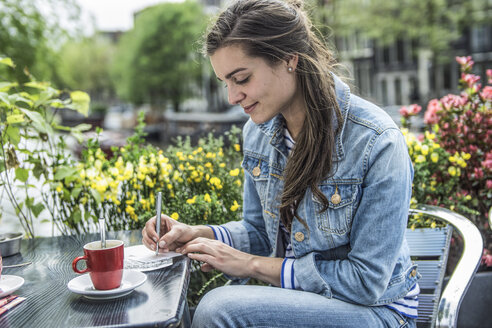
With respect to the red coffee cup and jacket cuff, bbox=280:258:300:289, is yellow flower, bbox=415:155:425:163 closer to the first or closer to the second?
jacket cuff, bbox=280:258:300:289

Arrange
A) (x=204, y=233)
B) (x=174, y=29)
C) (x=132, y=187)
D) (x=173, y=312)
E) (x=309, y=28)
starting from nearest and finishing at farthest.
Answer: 1. (x=173, y=312)
2. (x=309, y=28)
3. (x=204, y=233)
4. (x=132, y=187)
5. (x=174, y=29)

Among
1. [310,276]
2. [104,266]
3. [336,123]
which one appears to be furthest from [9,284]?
[336,123]

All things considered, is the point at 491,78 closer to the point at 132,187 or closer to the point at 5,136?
the point at 132,187

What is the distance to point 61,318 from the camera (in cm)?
114

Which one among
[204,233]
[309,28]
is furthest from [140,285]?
[309,28]

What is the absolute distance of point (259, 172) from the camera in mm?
1812

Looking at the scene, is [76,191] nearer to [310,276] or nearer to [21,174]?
[21,174]

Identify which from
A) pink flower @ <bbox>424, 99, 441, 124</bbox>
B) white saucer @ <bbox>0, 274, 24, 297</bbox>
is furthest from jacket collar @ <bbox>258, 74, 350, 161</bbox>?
pink flower @ <bbox>424, 99, 441, 124</bbox>

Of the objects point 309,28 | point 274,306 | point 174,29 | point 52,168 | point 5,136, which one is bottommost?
point 274,306

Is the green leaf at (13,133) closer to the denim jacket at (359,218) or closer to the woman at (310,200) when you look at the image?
the woman at (310,200)

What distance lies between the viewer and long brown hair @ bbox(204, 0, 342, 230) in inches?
60.7

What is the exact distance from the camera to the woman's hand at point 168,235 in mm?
1601

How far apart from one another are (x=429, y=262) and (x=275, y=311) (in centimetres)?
86

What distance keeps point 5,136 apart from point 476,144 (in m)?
2.51
